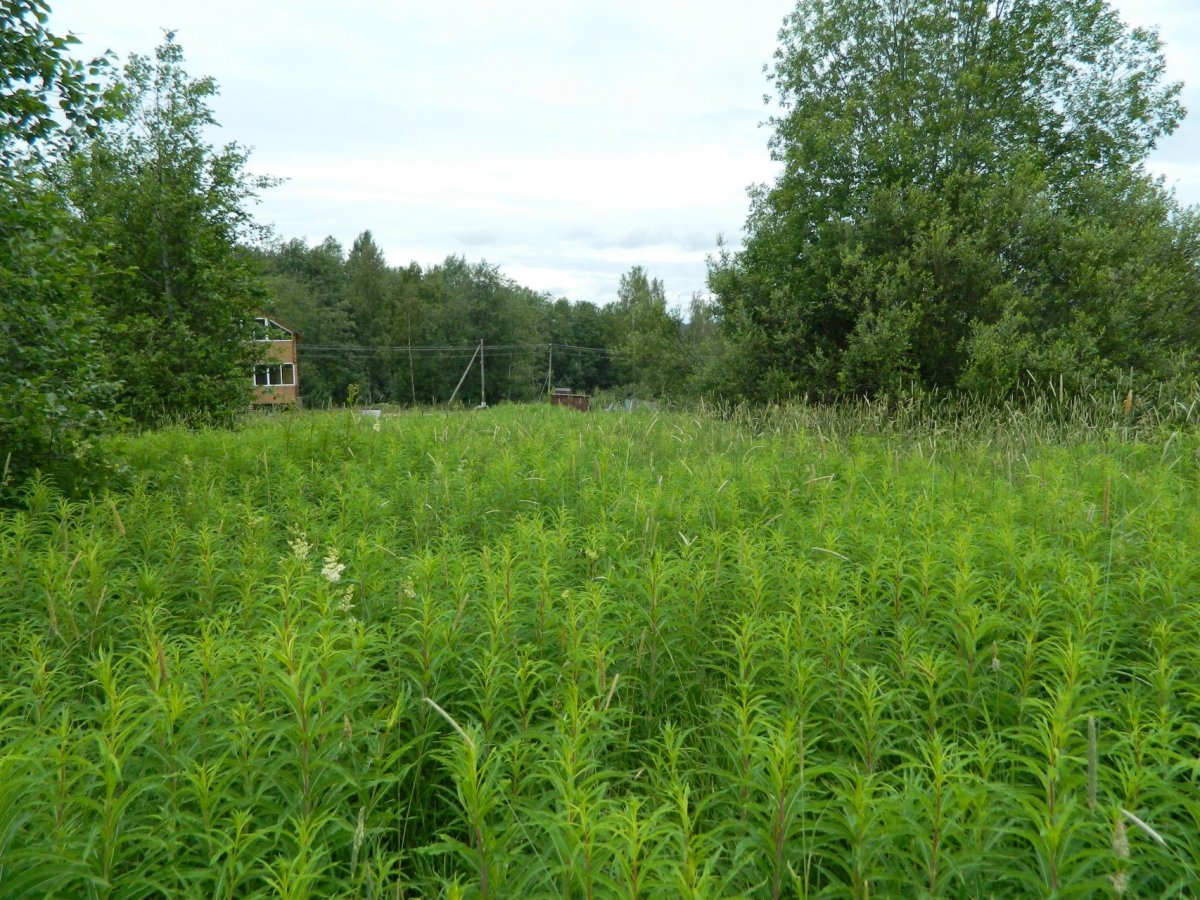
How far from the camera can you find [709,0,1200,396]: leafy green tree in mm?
15703

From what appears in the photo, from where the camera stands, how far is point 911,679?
2711 millimetres

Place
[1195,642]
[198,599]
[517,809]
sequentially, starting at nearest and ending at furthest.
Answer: [517,809] < [1195,642] < [198,599]

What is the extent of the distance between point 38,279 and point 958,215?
17245mm

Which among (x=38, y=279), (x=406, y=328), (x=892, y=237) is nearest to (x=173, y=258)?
(x=38, y=279)

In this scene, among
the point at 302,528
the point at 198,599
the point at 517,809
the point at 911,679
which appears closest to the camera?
the point at 517,809

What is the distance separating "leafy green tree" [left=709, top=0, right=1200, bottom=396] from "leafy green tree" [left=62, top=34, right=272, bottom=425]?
1206 cm

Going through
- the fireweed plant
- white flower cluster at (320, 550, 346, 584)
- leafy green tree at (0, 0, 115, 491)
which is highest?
leafy green tree at (0, 0, 115, 491)

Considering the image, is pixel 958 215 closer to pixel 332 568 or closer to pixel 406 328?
pixel 332 568

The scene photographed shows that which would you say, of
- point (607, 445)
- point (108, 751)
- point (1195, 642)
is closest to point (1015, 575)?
point (1195, 642)

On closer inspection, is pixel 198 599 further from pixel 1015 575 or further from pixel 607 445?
pixel 607 445

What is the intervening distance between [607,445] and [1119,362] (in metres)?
13.9

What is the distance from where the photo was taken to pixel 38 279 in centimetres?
583

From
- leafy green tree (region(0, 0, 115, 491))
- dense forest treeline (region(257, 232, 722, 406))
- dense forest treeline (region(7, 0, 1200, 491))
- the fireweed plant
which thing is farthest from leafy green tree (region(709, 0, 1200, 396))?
dense forest treeline (region(257, 232, 722, 406))

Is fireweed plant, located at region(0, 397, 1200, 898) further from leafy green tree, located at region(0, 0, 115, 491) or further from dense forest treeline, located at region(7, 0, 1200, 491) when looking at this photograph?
dense forest treeline, located at region(7, 0, 1200, 491)
